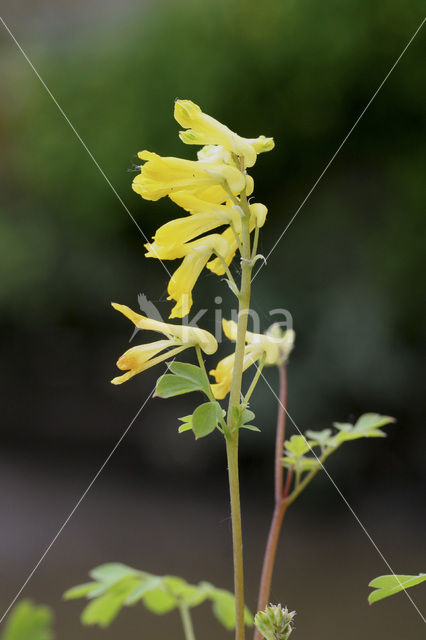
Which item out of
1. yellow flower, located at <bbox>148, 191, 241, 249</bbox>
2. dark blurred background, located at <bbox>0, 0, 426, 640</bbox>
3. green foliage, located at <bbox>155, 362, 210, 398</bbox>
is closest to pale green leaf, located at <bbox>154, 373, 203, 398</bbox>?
green foliage, located at <bbox>155, 362, 210, 398</bbox>

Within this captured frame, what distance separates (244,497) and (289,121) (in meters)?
1.32

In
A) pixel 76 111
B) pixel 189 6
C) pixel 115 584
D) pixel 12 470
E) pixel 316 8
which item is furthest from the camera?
pixel 12 470

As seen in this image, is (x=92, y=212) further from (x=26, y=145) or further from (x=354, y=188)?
(x=354, y=188)

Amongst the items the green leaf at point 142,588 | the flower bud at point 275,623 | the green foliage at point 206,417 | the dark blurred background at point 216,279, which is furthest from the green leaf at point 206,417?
the dark blurred background at point 216,279

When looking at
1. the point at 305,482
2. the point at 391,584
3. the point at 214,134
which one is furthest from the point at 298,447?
the point at 214,134

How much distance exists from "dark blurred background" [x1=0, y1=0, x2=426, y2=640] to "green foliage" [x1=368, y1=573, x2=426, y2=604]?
128 cm

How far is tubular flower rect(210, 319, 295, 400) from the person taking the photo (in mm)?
471

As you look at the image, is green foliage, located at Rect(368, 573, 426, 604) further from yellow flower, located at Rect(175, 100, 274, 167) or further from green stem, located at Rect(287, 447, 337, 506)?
yellow flower, located at Rect(175, 100, 274, 167)

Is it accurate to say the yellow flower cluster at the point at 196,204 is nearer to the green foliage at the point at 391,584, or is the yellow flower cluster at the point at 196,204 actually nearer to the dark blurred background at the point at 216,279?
the green foliage at the point at 391,584

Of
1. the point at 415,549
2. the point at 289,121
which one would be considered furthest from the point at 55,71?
the point at 415,549

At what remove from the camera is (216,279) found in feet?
6.15

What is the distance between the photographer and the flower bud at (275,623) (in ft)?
1.05

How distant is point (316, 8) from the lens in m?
1.78

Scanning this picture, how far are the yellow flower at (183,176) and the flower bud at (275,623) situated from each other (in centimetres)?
27
